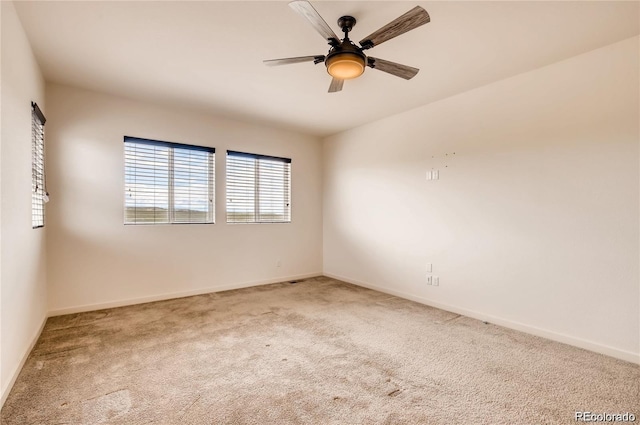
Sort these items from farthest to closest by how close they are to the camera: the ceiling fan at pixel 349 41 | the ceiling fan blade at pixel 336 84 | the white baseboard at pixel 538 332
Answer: the ceiling fan blade at pixel 336 84 → the white baseboard at pixel 538 332 → the ceiling fan at pixel 349 41

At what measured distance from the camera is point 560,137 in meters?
2.76

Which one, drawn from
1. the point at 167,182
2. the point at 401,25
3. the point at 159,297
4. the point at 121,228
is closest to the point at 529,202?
the point at 401,25

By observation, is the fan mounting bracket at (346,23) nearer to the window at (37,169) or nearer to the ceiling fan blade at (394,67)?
the ceiling fan blade at (394,67)

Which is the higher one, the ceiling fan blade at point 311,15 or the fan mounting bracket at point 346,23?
the fan mounting bracket at point 346,23

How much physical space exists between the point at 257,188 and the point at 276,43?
2.68 meters

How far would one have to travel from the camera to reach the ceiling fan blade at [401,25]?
1753 mm

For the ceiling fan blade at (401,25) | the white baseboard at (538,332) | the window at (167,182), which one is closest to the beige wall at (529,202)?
the white baseboard at (538,332)

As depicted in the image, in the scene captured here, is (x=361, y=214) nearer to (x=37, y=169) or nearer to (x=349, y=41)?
(x=349, y=41)

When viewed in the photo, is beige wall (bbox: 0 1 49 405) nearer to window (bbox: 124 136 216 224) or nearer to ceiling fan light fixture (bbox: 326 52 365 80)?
window (bbox: 124 136 216 224)

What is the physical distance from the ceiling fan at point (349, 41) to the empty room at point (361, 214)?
0.02m

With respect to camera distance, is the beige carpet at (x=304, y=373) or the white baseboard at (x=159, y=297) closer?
the beige carpet at (x=304, y=373)

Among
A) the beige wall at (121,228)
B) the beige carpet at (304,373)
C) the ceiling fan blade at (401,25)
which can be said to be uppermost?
the ceiling fan blade at (401,25)

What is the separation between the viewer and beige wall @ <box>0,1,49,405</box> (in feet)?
6.25

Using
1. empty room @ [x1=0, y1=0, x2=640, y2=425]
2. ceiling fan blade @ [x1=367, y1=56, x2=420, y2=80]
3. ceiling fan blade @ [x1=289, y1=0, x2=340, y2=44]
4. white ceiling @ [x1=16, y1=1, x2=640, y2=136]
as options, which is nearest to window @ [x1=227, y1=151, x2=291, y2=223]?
empty room @ [x1=0, y1=0, x2=640, y2=425]
